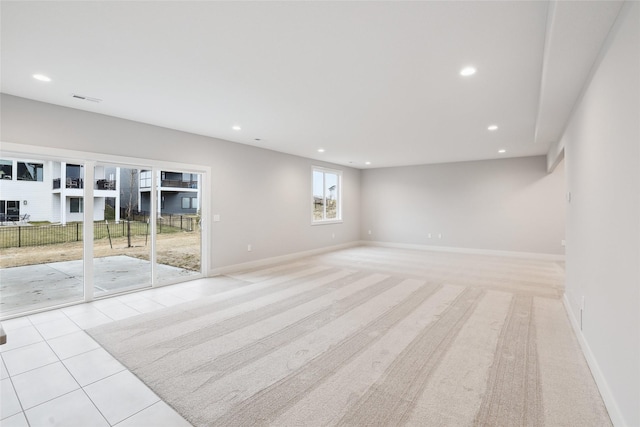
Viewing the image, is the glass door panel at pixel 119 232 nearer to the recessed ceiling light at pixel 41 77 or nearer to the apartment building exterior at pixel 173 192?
the apartment building exterior at pixel 173 192

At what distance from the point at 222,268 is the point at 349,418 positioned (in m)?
4.31

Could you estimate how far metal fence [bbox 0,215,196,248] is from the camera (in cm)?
361

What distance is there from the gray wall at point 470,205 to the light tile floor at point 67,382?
7.46 m

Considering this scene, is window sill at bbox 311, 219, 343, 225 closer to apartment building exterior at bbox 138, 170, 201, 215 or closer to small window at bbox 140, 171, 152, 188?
apartment building exterior at bbox 138, 170, 201, 215

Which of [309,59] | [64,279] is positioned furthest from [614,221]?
[64,279]

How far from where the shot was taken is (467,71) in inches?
111

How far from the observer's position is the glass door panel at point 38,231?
3552 mm

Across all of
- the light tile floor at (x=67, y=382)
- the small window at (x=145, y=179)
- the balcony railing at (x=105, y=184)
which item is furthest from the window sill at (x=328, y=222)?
the light tile floor at (x=67, y=382)

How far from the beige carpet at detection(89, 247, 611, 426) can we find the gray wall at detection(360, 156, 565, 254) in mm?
3184

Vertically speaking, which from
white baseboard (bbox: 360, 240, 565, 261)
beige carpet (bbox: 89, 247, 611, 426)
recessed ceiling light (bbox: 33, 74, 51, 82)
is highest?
recessed ceiling light (bbox: 33, 74, 51, 82)

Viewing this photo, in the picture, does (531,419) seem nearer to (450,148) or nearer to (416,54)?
(416,54)

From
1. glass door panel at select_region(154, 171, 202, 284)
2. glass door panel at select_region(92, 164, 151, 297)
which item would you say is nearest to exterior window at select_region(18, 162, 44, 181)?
glass door panel at select_region(92, 164, 151, 297)

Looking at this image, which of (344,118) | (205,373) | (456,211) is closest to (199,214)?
(344,118)

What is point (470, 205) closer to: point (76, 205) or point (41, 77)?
point (76, 205)
